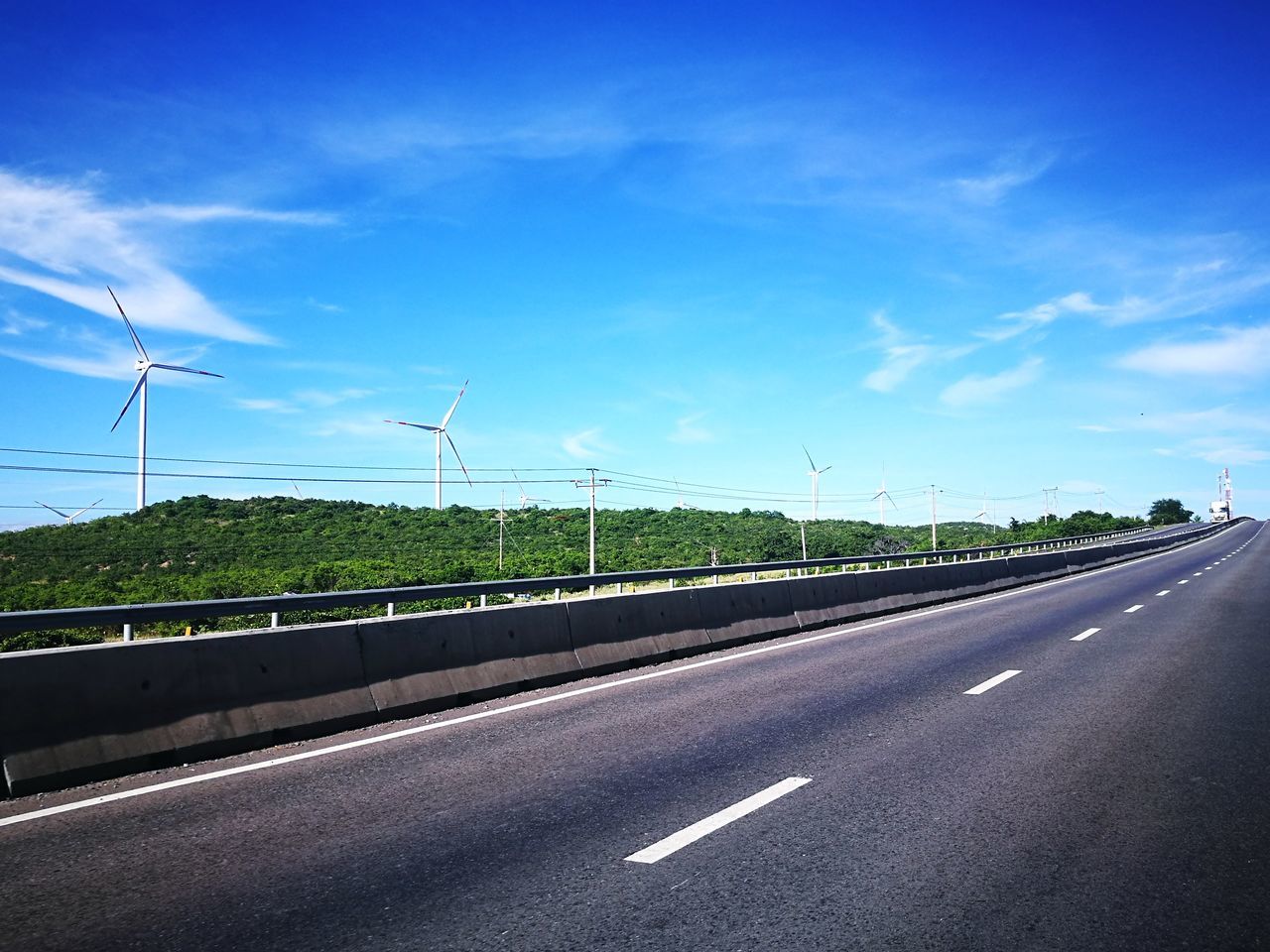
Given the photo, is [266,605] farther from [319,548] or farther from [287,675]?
[319,548]

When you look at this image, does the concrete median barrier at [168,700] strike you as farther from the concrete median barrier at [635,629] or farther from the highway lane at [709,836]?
the concrete median barrier at [635,629]

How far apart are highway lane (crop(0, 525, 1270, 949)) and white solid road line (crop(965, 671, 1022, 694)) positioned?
1.26ft

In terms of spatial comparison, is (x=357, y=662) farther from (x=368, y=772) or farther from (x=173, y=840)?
(x=173, y=840)

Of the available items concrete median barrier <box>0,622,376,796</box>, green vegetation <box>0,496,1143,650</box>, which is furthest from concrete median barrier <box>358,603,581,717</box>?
green vegetation <box>0,496,1143,650</box>

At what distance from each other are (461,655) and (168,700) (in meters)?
3.37

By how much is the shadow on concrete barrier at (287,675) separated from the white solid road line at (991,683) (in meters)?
4.48

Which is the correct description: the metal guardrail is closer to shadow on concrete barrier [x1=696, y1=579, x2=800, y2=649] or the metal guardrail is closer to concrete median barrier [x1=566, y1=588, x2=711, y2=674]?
concrete median barrier [x1=566, y1=588, x2=711, y2=674]

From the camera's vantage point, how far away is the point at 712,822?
5.67 meters

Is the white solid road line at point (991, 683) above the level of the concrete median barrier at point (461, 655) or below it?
below

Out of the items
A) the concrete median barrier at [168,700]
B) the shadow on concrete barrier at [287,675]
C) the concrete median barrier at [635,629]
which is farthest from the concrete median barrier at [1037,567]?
the concrete median barrier at [168,700]

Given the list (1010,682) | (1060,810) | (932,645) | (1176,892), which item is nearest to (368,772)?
(1060,810)

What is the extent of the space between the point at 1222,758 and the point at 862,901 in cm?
441

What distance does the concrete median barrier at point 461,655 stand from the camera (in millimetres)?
9383

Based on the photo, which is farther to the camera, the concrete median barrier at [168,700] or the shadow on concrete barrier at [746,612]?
the shadow on concrete barrier at [746,612]
